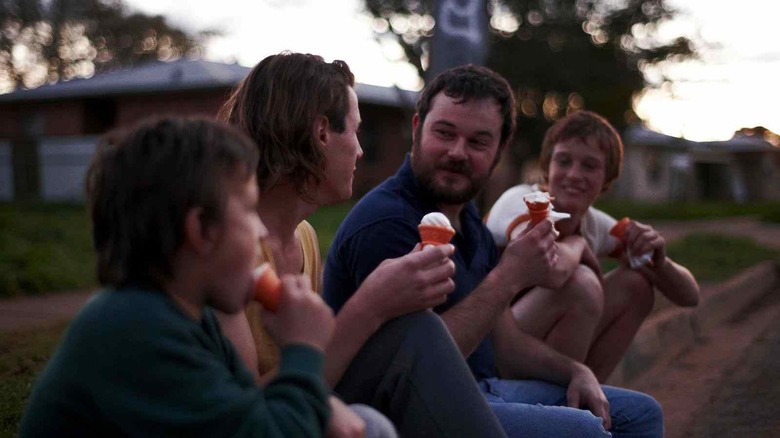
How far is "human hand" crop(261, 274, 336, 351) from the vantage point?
1.68 m

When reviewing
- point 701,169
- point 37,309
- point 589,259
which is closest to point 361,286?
point 589,259

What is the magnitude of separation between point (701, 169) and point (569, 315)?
63596mm

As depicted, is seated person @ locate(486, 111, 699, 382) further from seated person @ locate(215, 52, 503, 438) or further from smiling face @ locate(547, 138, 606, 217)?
seated person @ locate(215, 52, 503, 438)

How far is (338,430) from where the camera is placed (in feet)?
5.59

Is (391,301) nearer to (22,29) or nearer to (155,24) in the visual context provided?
(22,29)

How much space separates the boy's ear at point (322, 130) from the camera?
243cm

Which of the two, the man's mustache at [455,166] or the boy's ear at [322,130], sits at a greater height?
the boy's ear at [322,130]

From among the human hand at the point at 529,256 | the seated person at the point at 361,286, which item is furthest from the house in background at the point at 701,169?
the seated person at the point at 361,286

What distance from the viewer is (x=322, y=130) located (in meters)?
2.47

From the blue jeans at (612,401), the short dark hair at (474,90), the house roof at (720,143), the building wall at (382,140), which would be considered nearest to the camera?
the blue jeans at (612,401)

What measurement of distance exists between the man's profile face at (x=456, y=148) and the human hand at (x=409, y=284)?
3.17 ft

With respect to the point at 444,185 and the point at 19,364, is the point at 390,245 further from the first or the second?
the point at 19,364

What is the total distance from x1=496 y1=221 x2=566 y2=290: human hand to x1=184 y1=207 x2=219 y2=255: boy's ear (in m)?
1.42

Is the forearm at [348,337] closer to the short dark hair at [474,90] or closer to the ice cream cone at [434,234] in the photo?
the ice cream cone at [434,234]
